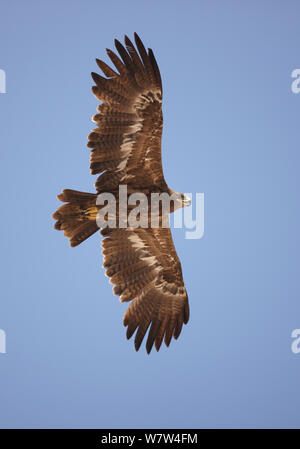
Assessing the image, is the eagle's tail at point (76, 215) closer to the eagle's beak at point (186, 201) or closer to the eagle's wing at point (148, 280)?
the eagle's wing at point (148, 280)

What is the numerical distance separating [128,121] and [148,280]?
103 inches

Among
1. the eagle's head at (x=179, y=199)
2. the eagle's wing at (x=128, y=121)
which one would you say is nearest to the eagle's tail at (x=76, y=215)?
the eagle's wing at (x=128, y=121)

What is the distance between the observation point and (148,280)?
444 inches

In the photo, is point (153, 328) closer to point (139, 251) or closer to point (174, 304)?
point (174, 304)

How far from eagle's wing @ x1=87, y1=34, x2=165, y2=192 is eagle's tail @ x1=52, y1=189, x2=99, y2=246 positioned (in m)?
0.30

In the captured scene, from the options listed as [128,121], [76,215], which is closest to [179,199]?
[128,121]

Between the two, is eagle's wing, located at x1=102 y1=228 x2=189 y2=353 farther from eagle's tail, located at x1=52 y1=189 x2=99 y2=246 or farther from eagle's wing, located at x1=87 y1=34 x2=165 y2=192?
eagle's wing, located at x1=87 y1=34 x2=165 y2=192

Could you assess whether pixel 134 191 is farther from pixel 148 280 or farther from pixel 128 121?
pixel 148 280

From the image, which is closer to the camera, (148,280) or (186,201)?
(186,201)

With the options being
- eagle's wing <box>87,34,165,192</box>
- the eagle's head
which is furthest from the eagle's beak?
eagle's wing <box>87,34,165,192</box>

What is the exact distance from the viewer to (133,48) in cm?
1013

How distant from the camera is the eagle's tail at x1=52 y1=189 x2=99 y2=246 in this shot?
10.4 metres

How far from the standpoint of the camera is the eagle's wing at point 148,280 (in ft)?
35.8
